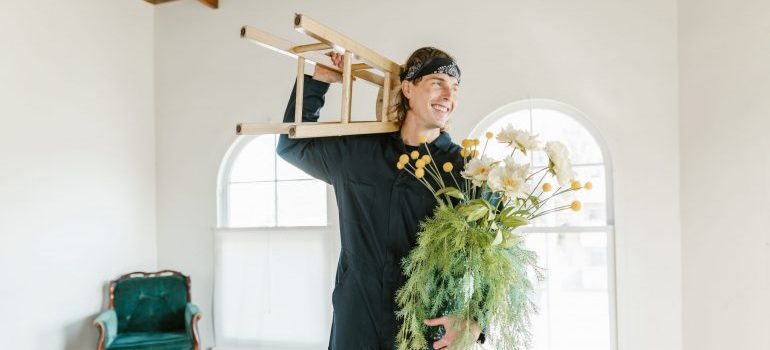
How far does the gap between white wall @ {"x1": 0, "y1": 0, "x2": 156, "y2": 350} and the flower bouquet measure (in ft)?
9.68

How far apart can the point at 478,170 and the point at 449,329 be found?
42 cm

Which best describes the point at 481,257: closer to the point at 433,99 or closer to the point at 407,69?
the point at 433,99

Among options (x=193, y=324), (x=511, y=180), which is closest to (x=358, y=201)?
(x=511, y=180)

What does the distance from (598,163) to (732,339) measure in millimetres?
1172

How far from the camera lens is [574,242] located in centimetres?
354

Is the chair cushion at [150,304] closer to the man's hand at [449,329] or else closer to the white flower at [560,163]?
the man's hand at [449,329]

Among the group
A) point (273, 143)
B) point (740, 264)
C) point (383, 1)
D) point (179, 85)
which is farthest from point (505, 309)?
point (179, 85)

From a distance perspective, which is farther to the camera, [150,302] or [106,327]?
[150,302]

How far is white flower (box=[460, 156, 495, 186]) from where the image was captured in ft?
4.82

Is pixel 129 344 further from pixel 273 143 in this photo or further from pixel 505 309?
pixel 505 309

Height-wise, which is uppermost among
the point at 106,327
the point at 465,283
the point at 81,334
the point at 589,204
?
A: the point at 589,204

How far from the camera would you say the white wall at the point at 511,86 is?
3279 mm

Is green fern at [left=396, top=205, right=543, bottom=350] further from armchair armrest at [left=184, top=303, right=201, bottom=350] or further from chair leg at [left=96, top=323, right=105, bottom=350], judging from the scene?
chair leg at [left=96, top=323, right=105, bottom=350]

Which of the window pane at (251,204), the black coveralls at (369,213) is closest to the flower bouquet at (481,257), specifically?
the black coveralls at (369,213)
